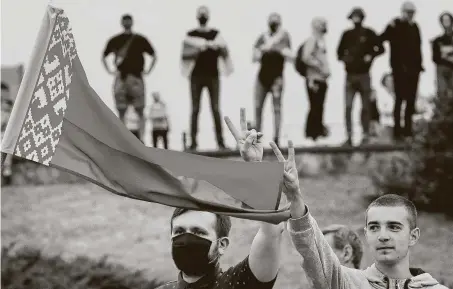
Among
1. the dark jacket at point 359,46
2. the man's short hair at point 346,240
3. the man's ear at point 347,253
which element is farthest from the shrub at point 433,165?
the man's ear at point 347,253

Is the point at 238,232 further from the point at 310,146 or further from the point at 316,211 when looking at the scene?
the point at 310,146

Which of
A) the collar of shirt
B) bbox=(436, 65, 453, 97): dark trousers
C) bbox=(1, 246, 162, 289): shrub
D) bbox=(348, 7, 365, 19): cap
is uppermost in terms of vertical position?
bbox=(348, 7, 365, 19): cap

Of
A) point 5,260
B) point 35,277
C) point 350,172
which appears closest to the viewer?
point 35,277

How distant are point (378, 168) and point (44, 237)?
4572 millimetres

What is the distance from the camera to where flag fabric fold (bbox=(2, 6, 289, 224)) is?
5297mm

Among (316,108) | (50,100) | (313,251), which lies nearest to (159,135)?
(316,108)

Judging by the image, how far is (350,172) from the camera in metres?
17.3

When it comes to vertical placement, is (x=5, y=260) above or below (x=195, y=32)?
below

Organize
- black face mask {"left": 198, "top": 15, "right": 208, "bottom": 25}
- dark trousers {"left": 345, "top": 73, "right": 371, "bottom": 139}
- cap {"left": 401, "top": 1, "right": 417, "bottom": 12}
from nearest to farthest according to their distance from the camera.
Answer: cap {"left": 401, "top": 1, "right": 417, "bottom": 12}, dark trousers {"left": 345, "top": 73, "right": 371, "bottom": 139}, black face mask {"left": 198, "top": 15, "right": 208, "bottom": 25}

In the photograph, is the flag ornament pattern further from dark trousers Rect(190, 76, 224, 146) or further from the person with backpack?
dark trousers Rect(190, 76, 224, 146)

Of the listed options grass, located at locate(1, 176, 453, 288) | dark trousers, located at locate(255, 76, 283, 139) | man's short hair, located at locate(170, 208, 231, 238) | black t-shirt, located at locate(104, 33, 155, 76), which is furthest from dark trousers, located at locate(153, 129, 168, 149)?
man's short hair, located at locate(170, 208, 231, 238)

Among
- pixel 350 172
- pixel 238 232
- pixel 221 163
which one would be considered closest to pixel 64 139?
pixel 221 163

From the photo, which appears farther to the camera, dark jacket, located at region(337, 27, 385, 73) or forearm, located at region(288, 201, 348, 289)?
dark jacket, located at region(337, 27, 385, 73)

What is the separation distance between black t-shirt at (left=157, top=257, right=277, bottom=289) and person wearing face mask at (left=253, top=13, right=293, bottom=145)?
10.1 metres
